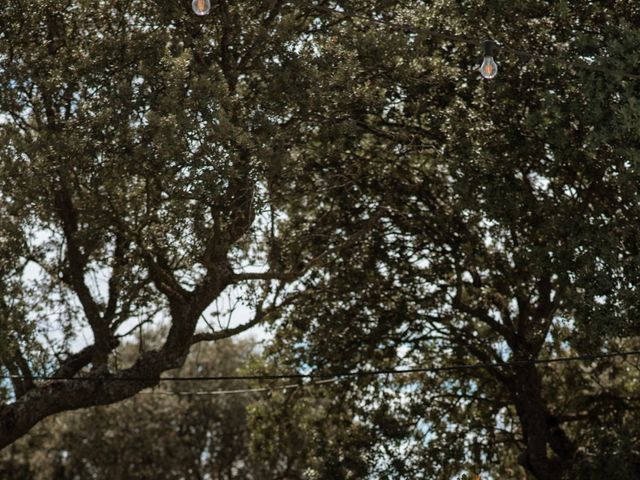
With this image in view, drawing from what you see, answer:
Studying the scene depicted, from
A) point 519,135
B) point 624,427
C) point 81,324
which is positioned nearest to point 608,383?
point 624,427

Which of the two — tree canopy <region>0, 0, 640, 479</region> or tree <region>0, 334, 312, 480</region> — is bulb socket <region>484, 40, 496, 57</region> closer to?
tree canopy <region>0, 0, 640, 479</region>

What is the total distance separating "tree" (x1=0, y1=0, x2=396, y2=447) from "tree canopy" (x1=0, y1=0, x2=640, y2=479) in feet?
0.12

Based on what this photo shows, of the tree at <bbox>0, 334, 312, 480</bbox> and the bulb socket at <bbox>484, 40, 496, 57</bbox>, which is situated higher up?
the tree at <bbox>0, 334, 312, 480</bbox>

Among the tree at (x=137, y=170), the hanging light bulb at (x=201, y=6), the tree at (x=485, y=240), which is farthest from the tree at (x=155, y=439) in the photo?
the hanging light bulb at (x=201, y=6)

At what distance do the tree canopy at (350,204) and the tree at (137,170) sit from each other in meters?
0.04

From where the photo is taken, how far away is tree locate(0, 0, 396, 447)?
33.8 feet

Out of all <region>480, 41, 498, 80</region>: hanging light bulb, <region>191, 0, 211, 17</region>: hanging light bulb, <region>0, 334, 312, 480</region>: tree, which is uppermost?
<region>0, 334, 312, 480</region>: tree

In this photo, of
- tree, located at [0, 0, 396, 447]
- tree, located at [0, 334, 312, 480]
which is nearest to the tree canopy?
tree, located at [0, 0, 396, 447]

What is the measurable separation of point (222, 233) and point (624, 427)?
6.58 m

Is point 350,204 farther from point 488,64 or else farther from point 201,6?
point 201,6

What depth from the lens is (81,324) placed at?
1403 cm

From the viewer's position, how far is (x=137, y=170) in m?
10.8

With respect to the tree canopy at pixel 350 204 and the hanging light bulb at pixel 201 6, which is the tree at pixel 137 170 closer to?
the tree canopy at pixel 350 204

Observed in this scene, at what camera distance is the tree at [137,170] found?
33.8 ft
